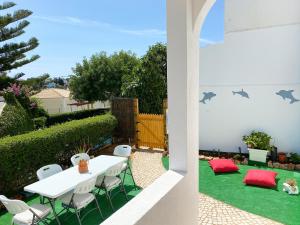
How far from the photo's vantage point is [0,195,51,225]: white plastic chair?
Answer: 349 centimetres

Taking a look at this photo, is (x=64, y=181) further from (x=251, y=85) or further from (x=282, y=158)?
(x=251, y=85)

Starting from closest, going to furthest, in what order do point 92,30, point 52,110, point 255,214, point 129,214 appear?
point 129,214 < point 255,214 < point 92,30 < point 52,110

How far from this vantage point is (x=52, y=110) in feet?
95.6

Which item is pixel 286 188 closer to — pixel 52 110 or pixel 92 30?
pixel 92 30

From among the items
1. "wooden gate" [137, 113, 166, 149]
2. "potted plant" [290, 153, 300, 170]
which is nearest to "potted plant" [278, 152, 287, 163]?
"potted plant" [290, 153, 300, 170]

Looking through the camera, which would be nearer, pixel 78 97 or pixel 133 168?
pixel 133 168

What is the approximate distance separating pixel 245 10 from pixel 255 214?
5.54 metres

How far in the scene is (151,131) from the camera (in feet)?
28.2

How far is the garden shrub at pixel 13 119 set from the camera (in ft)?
20.7

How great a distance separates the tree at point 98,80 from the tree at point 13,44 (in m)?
4.62

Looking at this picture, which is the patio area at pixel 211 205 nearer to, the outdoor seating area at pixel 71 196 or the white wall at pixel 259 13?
the outdoor seating area at pixel 71 196

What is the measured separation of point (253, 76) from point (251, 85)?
10.1 inches

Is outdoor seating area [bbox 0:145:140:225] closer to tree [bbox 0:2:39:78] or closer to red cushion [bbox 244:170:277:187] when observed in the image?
red cushion [bbox 244:170:277:187]

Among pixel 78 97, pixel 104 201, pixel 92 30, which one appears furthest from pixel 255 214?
pixel 78 97
